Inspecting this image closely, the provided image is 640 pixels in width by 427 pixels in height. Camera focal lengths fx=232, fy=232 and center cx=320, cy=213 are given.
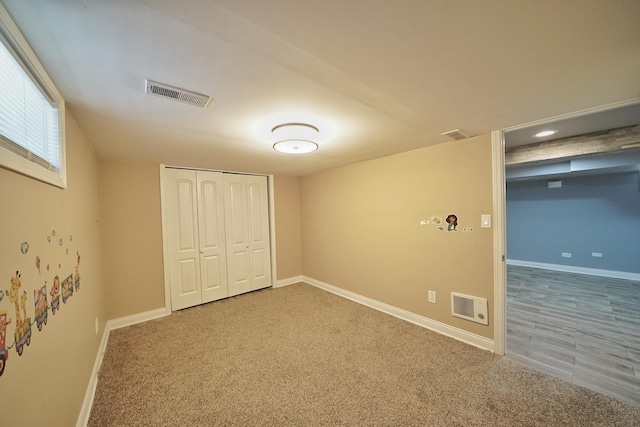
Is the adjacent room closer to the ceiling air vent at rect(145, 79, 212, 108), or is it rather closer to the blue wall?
the ceiling air vent at rect(145, 79, 212, 108)

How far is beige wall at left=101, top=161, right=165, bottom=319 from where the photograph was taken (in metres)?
2.97

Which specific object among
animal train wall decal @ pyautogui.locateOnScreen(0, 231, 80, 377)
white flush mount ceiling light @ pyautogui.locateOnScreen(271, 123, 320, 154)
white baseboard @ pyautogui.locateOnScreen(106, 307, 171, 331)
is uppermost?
white flush mount ceiling light @ pyautogui.locateOnScreen(271, 123, 320, 154)

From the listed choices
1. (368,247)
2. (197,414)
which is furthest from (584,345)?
(197,414)

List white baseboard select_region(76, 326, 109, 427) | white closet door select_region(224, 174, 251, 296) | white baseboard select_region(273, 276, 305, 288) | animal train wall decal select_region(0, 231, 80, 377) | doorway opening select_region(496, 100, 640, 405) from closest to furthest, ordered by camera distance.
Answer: animal train wall decal select_region(0, 231, 80, 377) → white baseboard select_region(76, 326, 109, 427) → doorway opening select_region(496, 100, 640, 405) → white closet door select_region(224, 174, 251, 296) → white baseboard select_region(273, 276, 305, 288)

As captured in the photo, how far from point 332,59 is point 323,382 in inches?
90.6

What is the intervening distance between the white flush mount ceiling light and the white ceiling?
0.07 meters

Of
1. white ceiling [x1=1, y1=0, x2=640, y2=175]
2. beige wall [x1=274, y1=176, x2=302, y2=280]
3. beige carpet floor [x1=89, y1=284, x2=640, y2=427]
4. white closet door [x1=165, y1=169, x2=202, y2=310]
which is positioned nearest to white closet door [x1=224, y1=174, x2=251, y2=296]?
white closet door [x1=165, y1=169, x2=202, y2=310]

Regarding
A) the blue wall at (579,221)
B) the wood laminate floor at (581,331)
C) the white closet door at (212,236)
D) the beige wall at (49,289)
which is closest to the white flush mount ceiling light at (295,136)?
the beige wall at (49,289)

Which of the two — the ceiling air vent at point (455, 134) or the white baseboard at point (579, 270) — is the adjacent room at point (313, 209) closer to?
the ceiling air vent at point (455, 134)

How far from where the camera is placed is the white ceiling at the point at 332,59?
2.85 ft

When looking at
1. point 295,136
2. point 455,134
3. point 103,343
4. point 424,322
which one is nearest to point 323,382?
point 424,322

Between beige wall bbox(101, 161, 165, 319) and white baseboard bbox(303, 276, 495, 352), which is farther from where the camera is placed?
beige wall bbox(101, 161, 165, 319)

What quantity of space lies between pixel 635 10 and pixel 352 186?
290 cm

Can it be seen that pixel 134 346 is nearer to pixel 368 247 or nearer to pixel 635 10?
pixel 368 247
